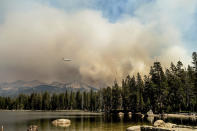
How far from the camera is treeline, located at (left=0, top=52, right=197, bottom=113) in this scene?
303 feet

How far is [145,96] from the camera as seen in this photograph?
109500 mm

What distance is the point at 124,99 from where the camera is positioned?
415 ft

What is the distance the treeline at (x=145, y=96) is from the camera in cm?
9244

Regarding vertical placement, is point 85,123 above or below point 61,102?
above

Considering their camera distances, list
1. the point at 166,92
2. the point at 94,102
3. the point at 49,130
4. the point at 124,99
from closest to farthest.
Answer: the point at 49,130 → the point at 166,92 → the point at 124,99 → the point at 94,102

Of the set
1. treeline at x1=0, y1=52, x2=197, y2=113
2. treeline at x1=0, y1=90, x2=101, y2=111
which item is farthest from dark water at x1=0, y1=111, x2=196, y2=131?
treeline at x1=0, y1=90, x2=101, y2=111

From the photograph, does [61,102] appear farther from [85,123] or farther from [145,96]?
[85,123]

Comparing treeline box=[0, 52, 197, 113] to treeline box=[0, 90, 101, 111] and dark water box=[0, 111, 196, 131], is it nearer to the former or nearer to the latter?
treeline box=[0, 90, 101, 111]

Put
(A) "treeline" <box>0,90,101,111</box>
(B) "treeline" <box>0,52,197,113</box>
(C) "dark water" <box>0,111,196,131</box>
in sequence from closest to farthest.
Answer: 1. (C) "dark water" <box>0,111,196,131</box>
2. (B) "treeline" <box>0,52,197,113</box>
3. (A) "treeline" <box>0,90,101,111</box>

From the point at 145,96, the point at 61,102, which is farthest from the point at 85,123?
the point at 61,102

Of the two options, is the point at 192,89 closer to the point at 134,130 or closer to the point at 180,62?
the point at 180,62

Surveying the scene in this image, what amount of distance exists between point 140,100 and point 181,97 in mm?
24439

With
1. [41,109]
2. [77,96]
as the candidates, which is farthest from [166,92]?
[41,109]

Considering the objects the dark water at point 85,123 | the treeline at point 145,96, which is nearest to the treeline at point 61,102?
the treeline at point 145,96
